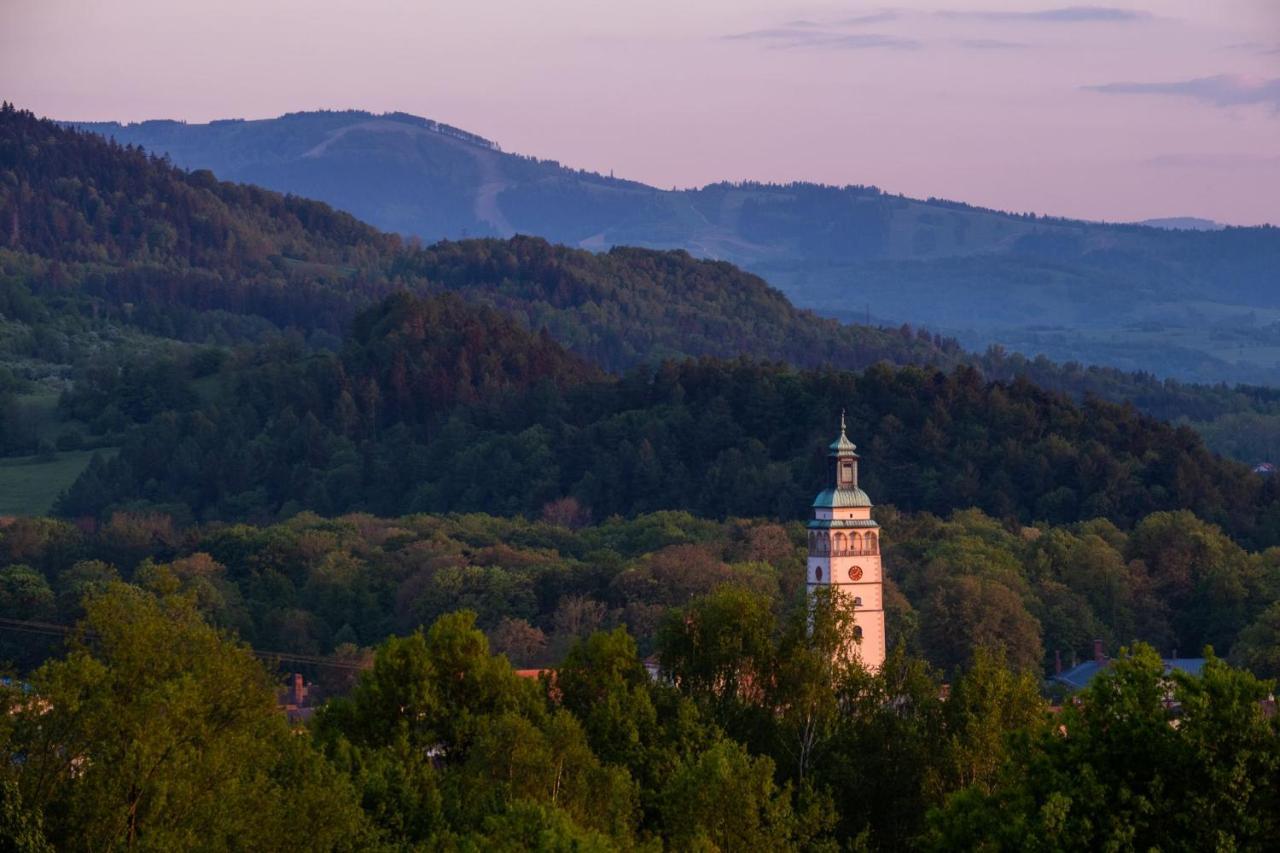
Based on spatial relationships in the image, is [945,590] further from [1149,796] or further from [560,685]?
[1149,796]

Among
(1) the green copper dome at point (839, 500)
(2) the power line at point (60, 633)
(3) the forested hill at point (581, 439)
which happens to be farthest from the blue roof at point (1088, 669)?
(3) the forested hill at point (581, 439)

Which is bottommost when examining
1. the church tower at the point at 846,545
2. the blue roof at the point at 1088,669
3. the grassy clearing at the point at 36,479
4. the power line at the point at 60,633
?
the grassy clearing at the point at 36,479

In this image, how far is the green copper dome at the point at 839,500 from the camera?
8800 cm

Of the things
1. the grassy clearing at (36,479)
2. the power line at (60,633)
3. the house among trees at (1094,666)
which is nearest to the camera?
the house among trees at (1094,666)

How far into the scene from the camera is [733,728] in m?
56.1

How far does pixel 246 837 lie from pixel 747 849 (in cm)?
877

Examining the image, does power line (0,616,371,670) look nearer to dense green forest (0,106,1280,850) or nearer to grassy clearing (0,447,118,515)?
dense green forest (0,106,1280,850)

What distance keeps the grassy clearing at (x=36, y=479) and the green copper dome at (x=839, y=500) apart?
83.1 m

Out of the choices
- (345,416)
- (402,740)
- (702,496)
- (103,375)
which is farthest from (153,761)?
(103,375)

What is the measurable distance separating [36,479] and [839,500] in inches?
3777

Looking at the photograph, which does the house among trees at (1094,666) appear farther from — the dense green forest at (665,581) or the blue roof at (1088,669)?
the dense green forest at (665,581)

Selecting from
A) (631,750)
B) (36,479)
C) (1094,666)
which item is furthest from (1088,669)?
(36,479)

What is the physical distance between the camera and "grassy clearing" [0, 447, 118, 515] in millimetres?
165250

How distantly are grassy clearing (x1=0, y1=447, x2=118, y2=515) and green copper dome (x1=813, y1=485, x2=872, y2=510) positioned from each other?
83.1m
